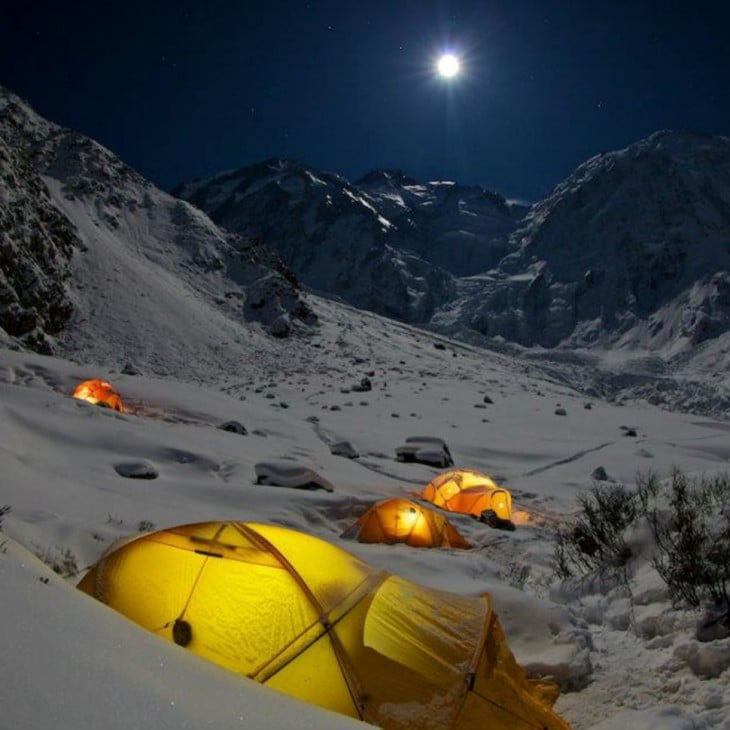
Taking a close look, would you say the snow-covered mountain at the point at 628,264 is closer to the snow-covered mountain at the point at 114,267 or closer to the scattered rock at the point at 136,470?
the snow-covered mountain at the point at 114,267

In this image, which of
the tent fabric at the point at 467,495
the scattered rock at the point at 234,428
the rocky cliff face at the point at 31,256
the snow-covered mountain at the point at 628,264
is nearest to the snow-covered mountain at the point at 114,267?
the rocky cliff face at the point at 31,256

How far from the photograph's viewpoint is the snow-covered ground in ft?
Result: 7.29

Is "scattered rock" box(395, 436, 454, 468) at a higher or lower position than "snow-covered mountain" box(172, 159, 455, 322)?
lower

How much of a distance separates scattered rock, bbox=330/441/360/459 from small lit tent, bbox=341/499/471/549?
22.1 ft

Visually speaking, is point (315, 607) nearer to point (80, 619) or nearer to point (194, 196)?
point (80, 619)

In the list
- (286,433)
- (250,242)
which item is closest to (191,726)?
(286,433)

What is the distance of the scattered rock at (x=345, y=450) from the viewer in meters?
17.0

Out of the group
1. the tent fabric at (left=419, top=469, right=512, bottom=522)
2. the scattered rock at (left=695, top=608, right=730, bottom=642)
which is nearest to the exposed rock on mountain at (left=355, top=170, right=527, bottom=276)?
the tent fabric at (left=419, top=469, right=512, bottom=522)

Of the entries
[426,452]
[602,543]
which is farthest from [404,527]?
[426,452]

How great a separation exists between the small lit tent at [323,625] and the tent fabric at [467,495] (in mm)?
8529

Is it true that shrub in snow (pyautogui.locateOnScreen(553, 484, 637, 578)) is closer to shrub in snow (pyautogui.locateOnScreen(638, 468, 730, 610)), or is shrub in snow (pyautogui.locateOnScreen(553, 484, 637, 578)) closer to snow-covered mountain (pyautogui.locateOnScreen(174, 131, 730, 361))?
shrub in snow (pyautogui.locateOnScreen(638, 468, 730, 610))

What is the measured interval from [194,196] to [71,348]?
463 ft

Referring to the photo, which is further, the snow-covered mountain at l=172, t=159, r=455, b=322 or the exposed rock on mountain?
the exposed rock on mountain

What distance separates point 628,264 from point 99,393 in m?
102
